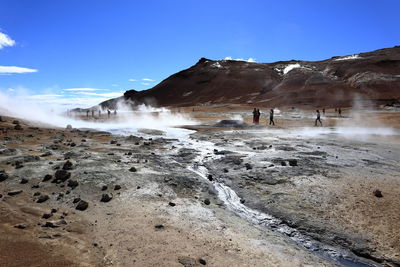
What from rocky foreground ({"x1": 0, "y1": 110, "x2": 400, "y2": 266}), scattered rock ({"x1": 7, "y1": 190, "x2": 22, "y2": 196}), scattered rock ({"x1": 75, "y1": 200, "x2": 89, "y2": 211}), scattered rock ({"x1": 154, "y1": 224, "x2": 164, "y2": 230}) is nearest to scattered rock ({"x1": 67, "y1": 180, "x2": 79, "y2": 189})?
rocky foreground ({"x1": 0, "y1": 110, "x2": 400, "y2": 266})

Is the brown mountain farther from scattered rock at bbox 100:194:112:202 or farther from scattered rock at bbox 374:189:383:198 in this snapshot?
scattered rock at bbox 100:194:112:202

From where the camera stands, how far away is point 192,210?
24.8 feet

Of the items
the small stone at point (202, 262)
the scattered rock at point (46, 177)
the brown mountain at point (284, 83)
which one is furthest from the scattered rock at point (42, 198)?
the brown mountain at point (284, 83)

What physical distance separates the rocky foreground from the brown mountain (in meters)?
50.8

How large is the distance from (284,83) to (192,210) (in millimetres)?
78788

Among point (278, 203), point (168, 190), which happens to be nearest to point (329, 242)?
point (278, 203)

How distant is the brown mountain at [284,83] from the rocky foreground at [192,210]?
50805mm

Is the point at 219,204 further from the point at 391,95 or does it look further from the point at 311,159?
the point at 391,95

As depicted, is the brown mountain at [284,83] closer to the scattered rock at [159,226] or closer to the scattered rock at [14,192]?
the scattered rock at [159,226]

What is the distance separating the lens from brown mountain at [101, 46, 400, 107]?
210 ft

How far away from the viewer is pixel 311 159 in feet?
41.7

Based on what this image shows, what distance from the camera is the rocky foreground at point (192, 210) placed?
5.39 metres

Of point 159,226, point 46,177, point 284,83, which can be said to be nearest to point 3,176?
point 46,177

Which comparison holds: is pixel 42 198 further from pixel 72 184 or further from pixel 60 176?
pixel 60 176
